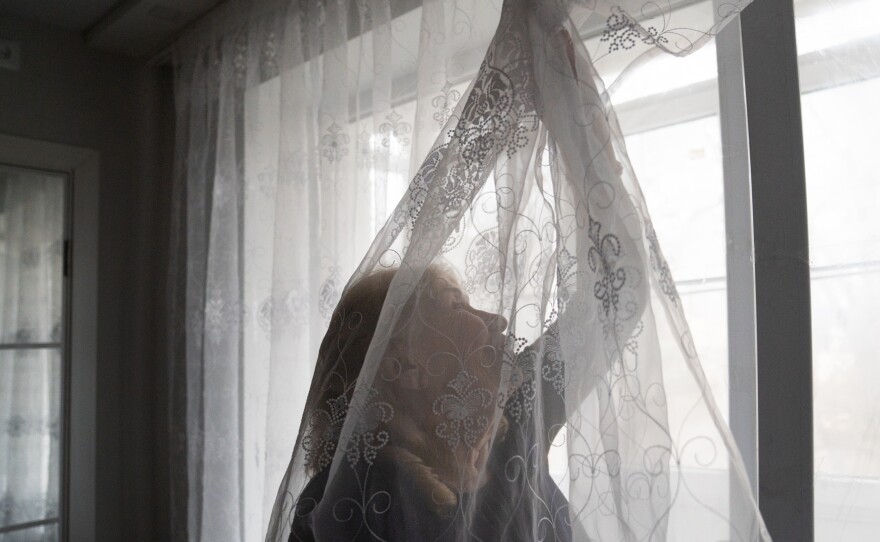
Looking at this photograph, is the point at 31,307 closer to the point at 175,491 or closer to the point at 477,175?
the point at 175,491

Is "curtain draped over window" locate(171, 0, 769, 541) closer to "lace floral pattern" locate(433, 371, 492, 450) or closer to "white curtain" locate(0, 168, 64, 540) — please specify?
"lace floral pattern" locate(433, 371, 492, 450)

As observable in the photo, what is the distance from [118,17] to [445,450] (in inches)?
72.5

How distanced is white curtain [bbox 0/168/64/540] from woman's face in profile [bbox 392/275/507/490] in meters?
1.77

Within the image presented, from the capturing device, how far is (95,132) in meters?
2.45

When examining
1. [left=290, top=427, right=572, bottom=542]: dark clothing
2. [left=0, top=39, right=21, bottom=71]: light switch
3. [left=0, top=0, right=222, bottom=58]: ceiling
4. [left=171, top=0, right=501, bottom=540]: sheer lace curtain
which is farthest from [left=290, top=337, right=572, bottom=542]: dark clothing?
[left=0, top=39, right=21, bottom=71]: light switch

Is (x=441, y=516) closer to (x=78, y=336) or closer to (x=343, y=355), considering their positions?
(x=343, y=355)

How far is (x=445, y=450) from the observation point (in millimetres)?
1026

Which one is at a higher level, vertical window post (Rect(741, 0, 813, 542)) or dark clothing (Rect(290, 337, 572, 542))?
vertical window post (Rect(741, 0, 813, 542))

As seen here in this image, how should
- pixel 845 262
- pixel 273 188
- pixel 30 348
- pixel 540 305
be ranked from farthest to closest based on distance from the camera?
pixel 30 348 < pixel 273 188 < pixel 540 305 < pixel 845 262

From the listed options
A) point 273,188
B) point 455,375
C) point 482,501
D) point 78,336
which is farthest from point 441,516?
point 78,336

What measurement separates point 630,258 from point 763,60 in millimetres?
398

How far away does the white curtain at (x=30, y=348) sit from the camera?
223 centimetres

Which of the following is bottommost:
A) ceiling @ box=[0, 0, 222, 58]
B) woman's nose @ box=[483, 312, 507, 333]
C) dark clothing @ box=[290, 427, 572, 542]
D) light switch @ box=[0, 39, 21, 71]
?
dark clothing @ box=[290, 427, 572, 542]

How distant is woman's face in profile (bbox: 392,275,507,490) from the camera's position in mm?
1022
